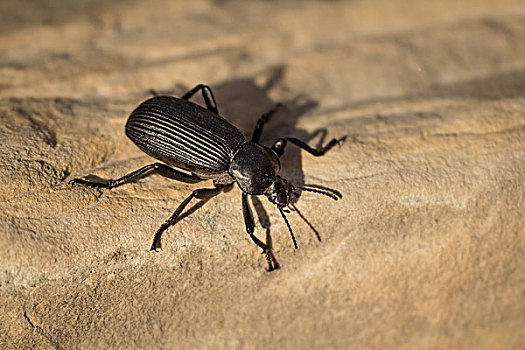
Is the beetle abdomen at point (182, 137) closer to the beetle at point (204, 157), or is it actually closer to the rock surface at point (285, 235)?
the beetle at point (204, 157)

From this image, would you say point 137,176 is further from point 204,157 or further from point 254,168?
point 254,168

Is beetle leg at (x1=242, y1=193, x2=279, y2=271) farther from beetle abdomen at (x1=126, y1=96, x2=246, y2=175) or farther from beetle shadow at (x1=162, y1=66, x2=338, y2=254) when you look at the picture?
beetle abdomen at (x1=126, y1=96, x2=246, y2=175)

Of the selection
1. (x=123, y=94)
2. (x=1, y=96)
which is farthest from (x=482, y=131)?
(x=1, y=96)

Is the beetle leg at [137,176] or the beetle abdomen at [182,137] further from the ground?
the beetle abdomen at [182,137]

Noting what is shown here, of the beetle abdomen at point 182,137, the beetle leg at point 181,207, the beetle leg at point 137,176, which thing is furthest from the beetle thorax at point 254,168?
the beetle leg at point 137,176

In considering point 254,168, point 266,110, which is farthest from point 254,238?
point 266,110

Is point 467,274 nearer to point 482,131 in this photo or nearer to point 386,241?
point 386,241
